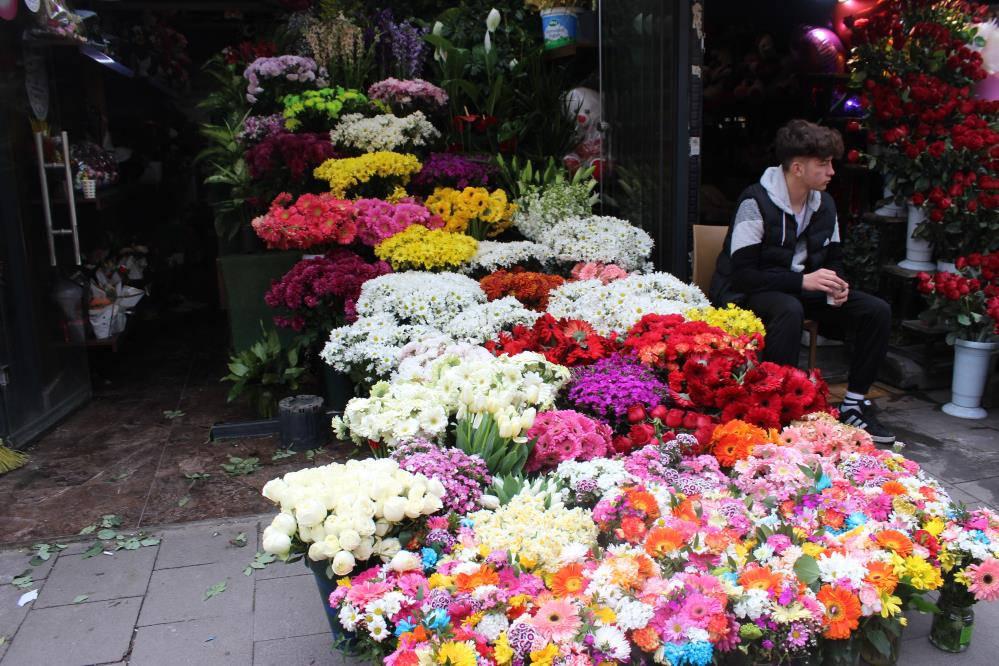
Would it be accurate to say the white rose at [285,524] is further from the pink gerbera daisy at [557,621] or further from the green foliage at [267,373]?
the green foliage at [267,373]

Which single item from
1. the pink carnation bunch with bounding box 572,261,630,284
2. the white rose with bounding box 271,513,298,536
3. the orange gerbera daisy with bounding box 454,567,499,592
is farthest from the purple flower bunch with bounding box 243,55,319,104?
the orange gerbera daisy with bounding box 454,567,499,592

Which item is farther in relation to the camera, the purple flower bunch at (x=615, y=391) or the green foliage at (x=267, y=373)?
the green foliage at (x=267, y=373)

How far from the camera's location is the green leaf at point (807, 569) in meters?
1.85

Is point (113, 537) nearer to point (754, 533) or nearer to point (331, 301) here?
point (331, 301)

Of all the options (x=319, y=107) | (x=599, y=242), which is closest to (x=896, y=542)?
(x=599, y=242)

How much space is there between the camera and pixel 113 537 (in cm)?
337

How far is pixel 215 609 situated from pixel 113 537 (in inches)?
32.2

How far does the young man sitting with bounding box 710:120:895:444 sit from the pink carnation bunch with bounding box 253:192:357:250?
200cm

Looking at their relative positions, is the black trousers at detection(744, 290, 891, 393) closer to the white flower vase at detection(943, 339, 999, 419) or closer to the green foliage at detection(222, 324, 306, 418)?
the white flower vase at detection(943, 339, 999, 419)

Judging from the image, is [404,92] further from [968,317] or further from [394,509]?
[394,509]

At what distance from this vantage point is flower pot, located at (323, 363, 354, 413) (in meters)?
4.37

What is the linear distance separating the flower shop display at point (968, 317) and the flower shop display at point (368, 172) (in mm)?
2942

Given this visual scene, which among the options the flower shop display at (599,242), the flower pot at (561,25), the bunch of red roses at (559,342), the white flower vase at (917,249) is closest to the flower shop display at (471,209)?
the flower shop display at (599,242)

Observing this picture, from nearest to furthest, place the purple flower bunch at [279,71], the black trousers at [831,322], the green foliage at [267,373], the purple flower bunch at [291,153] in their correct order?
the black trousers at [831,322] < the green foliage at [267,373] < the purple flower bunch at [291,153] < the purple flower bunch at [279,71]
